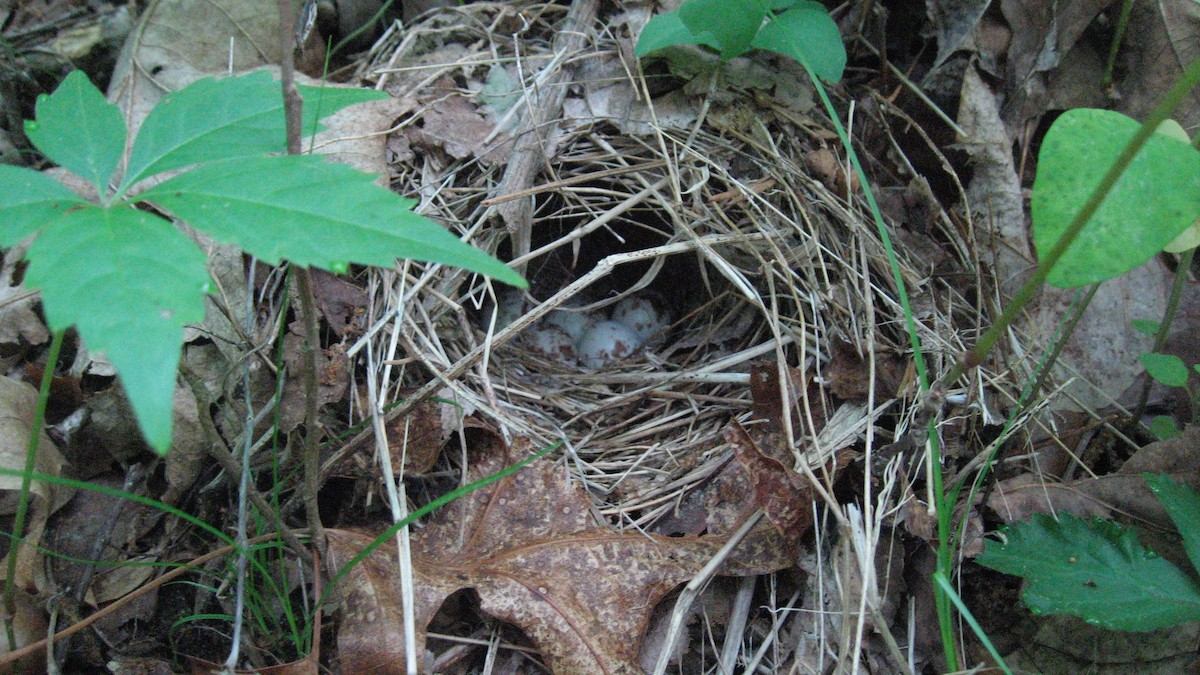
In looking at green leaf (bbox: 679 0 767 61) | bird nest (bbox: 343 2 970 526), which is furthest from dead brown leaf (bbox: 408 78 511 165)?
green leaf (bbox: 679 0 767 61)

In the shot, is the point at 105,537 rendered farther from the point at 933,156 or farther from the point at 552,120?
the point at 933,156

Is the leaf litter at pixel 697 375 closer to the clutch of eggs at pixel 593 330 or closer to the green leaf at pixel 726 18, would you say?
the clutch of eggs at pixel 593 330

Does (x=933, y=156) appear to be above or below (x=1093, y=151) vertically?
below

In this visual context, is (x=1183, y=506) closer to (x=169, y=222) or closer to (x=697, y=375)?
(x=697, y=375)

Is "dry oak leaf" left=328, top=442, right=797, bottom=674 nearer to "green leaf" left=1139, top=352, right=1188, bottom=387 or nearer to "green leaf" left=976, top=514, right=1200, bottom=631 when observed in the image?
"green leaf" left=976, top=514, right=1200, bottom=631

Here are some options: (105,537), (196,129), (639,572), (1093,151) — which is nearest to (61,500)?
(105,537)

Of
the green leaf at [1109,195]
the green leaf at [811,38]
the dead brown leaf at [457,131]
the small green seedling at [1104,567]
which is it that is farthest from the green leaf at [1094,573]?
the dead brown leaf at [457,131]
